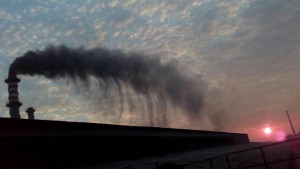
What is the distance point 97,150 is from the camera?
1828 cm

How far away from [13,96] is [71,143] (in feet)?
54.5

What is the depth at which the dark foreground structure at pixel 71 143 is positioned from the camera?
1384cm

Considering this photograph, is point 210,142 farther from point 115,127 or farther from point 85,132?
point 85,132

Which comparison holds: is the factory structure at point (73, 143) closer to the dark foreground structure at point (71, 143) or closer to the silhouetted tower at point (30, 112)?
the dark foreground structure at point (71, 143)

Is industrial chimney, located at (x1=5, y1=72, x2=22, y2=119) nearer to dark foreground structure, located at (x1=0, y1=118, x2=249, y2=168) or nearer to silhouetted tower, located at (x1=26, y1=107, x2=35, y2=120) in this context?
silhouetted tower, located at (x1=26, y1=107, x2=35, y2=120)

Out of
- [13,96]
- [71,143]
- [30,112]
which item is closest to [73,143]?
[71,143]

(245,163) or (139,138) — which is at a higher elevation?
(139,138)

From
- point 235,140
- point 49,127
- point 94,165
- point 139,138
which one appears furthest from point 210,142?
point 49,127

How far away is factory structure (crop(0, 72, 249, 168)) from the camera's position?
13.9 m

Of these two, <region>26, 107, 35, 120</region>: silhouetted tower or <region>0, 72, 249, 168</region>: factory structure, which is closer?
<region>0, 72, 249, 168</region>: factory structure

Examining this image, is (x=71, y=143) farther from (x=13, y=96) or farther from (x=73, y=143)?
(x=13, y=96)

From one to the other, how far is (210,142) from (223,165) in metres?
18.5

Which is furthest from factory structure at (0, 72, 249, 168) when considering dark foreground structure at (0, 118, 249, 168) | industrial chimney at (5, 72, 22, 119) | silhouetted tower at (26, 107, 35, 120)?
silhouetted tower at (26, 107, 35, 120)

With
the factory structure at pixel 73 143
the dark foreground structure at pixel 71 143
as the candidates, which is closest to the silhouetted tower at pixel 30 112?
the factory structure at pixel 73 143
